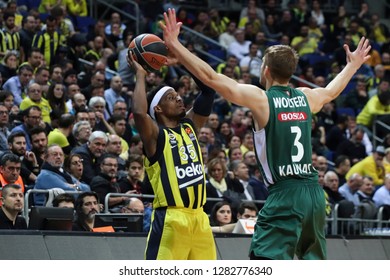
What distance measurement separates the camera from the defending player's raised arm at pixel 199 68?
7960 millimetres

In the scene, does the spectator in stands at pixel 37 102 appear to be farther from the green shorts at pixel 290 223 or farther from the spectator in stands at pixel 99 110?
the green shorts at pixel 290 223

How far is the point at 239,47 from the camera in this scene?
24.5 meters

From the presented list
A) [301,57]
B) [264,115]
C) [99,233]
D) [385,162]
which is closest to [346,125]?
[385,162]

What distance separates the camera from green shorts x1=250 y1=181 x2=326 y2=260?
802 centimetres

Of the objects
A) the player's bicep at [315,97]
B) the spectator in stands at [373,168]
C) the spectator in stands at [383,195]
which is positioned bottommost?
the spectator in stands at [383,195]

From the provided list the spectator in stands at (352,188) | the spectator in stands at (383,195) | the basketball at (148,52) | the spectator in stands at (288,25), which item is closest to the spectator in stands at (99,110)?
the spectator in stands at (352,188)

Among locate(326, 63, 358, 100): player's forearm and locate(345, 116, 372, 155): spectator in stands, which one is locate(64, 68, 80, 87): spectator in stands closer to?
locate(345, 116, 372, 155): spectator in stands

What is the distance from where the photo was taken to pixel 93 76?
18.6 metres

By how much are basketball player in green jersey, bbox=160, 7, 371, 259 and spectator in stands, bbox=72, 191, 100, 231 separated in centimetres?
430

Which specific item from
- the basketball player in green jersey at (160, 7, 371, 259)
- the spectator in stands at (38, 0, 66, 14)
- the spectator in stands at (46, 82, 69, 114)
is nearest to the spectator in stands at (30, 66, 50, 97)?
the spectator in stands at (46, 82, 69, 114)

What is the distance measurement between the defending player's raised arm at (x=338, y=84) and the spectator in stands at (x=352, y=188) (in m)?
9.21

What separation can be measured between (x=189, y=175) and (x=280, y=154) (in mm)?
1092
